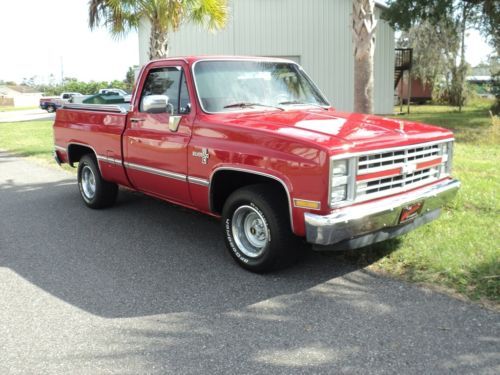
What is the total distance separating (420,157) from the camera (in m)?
4.71

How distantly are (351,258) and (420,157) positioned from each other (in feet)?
3.86

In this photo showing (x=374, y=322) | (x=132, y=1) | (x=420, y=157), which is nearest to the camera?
(x=374, y=322)

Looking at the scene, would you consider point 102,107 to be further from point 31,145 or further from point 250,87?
point 31,145

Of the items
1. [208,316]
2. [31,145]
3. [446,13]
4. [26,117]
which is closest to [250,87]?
[208,316]

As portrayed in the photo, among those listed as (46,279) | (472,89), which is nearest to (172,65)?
(46,279)

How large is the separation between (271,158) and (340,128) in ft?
2.31

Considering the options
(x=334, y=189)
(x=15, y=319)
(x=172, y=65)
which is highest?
(x=172, y=65)

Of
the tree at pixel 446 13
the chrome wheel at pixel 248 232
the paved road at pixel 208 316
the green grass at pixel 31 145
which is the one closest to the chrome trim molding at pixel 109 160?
the paved road at pixel 208 316

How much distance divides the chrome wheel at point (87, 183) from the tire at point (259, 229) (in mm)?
3273

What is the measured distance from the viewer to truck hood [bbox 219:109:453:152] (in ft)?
13.5

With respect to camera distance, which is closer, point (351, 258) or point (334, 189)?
point (334, 189)

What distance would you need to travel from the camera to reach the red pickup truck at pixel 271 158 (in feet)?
13.3

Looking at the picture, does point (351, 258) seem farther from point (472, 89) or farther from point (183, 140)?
point (472, 89)

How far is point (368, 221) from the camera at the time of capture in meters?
4.12
